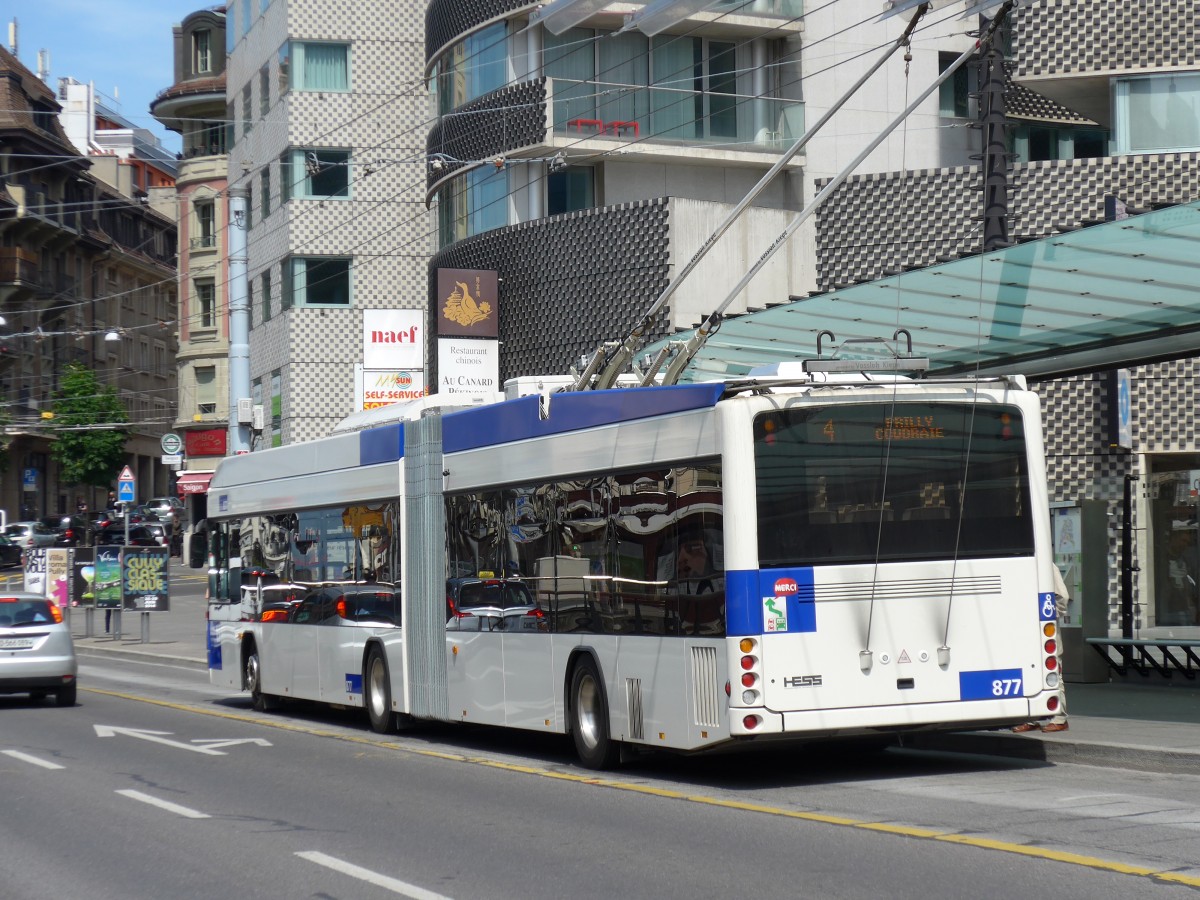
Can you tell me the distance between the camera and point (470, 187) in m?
38.2

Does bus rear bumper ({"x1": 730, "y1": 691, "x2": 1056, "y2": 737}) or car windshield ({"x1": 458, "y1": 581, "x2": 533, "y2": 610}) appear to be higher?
car windshield ({"x1": 458, "y1": 581, "x2": 533, "y2": 610})

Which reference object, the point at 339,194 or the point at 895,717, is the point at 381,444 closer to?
the point at 895,717

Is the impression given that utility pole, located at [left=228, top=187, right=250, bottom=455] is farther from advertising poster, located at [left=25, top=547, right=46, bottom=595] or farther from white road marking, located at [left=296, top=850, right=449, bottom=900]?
white road marking, located at [left=296, top=850, right=449, bottom=900]

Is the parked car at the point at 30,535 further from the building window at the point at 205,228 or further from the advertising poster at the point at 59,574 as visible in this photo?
the advertising poster at the point at 59,574

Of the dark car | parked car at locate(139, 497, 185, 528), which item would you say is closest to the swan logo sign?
the dark car

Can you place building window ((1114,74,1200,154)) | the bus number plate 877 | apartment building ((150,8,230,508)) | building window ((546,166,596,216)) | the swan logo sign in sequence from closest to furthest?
the bus number plate 877 → building window ((1114,74,1200,154)) → the swan logo sign → building window ((546,166,596,216)) → apartment building ((150,8,230,508))

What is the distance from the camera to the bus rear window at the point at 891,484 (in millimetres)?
12094

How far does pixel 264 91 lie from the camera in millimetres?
53406

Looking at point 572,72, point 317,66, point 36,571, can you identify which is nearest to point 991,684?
point 572,72

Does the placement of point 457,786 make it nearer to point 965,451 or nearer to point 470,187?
point 965,451

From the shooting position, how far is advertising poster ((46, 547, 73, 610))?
138 feet

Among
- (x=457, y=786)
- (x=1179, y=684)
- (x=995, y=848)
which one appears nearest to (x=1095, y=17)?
(x=1179, y=684)

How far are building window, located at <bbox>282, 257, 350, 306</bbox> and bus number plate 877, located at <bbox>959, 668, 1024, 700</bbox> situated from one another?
39.5 meters

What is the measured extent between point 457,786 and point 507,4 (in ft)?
85.4
